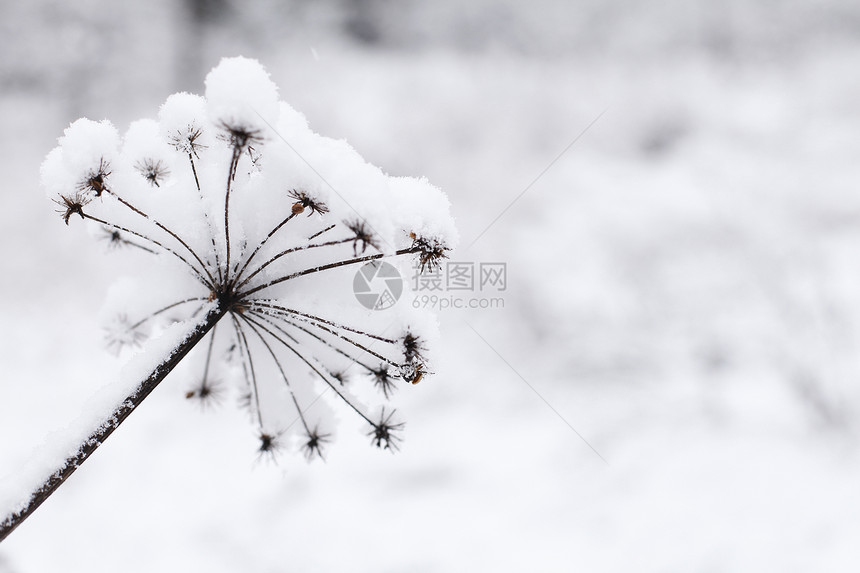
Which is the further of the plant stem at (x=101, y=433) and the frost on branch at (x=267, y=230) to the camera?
the frost on branch at (x=267, y=230)

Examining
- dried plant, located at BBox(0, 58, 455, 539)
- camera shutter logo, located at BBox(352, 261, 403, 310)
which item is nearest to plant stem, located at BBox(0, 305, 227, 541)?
dried plant, located at BBox(0, 58, 455, 539)

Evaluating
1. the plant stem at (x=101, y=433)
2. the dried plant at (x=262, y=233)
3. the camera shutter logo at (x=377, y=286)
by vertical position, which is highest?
the camera shutter logo at (x=377, y=286)

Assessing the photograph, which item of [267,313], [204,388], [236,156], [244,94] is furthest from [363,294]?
[204,388]

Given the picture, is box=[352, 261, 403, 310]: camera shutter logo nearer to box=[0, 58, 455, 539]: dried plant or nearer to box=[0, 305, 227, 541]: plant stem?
box=[0, 58, 455, 539]: dried plant

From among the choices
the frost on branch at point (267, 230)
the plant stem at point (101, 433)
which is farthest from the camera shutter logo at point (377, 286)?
the plant stem at point (101, 433)

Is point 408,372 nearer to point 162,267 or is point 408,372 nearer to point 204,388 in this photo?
point 162,267

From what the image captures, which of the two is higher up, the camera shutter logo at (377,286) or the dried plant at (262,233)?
the camera shutter logo at (377,286)

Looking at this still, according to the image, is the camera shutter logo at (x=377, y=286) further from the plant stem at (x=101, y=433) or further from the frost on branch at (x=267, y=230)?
the plant stem at (x=101, y=433)
